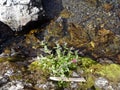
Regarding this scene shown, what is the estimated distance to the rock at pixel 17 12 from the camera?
793 centimetres

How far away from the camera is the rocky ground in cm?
591

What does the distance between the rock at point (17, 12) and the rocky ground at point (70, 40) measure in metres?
0.24

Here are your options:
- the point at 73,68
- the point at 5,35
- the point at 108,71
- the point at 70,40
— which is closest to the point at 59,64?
the point at 73,68

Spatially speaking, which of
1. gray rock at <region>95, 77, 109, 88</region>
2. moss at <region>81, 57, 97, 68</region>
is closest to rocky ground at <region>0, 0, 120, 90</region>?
gray rock at <region>95, 77, 109, 88</region>

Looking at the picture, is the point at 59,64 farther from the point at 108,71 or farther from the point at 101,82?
the point at 108,71

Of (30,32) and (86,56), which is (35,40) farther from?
(86,56)

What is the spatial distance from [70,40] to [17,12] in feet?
5.86

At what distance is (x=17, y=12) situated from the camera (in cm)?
795

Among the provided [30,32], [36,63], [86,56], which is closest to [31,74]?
[36,63]

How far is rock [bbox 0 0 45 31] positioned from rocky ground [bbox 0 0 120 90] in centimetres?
24

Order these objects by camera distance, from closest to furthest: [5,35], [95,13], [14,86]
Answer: [14,86], [5,35], [95,13]

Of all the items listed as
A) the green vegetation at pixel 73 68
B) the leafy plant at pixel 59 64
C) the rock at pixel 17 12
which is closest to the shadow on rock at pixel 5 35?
the rock at pixel 17 12

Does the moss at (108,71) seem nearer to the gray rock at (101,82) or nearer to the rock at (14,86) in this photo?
the gray rock at (101,82)

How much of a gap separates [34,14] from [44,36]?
0.78m
